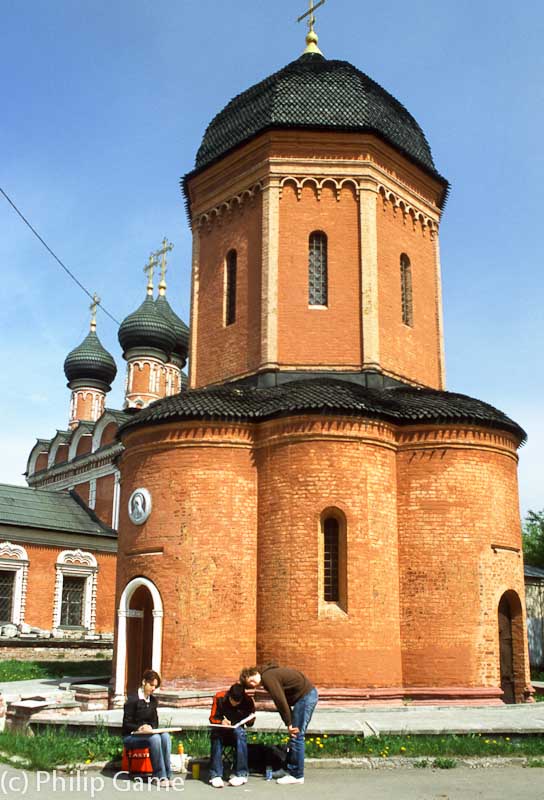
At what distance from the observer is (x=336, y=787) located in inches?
278

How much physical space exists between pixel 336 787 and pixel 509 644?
789 centimetres

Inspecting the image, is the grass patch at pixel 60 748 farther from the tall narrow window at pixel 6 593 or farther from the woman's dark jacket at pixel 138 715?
the tall narrow window at pixel 6 593

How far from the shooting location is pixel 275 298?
15.4 m

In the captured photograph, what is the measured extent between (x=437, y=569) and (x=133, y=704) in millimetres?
6920

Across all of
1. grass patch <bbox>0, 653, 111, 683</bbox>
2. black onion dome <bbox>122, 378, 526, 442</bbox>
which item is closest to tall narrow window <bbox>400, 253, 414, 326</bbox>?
black onion dome <bbox>122, 378, 526, 442</bbox>

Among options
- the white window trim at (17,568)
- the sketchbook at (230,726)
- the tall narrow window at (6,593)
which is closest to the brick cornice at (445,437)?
the sketchbook at (230,726)

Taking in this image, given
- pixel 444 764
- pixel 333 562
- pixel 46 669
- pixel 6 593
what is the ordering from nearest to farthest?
pixel 444 764 < pixel 333 562 < pixel 46 669 < pixel 6 593

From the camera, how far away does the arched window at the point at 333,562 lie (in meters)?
12.7

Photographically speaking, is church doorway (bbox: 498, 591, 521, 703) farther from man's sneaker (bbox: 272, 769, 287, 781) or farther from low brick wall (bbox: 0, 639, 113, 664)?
low brick wall (bbox: 0, 639, 113, 664)

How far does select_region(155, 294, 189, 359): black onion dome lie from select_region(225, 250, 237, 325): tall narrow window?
20370mm

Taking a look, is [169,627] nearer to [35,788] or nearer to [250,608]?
[250,608]

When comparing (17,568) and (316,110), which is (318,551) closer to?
(316,110)

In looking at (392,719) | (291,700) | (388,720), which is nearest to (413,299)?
(392,719)

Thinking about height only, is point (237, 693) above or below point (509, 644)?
below
